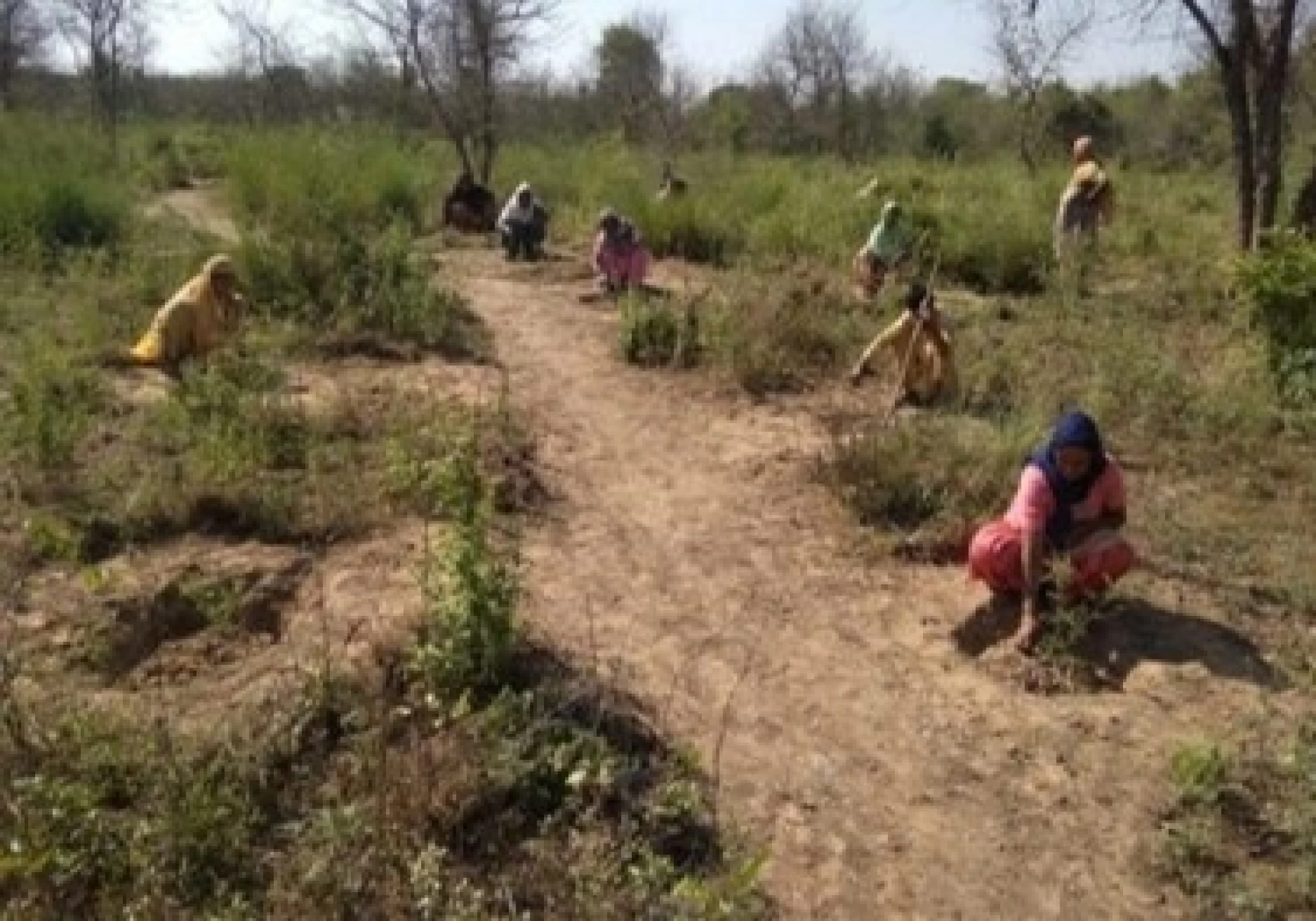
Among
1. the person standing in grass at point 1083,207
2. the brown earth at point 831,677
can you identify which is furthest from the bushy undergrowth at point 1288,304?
the person standing in grass at point 1083,207

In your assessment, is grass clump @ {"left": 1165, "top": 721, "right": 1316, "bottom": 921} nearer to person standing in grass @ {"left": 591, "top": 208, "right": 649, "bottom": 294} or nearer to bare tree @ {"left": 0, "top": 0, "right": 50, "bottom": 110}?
person standing in grass @ {"left": 591, "top": 208, "right": 649, "bottom": 294}

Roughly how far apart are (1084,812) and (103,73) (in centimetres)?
2700

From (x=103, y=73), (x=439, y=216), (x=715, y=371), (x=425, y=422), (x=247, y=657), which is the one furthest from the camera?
(x=103, y=73)

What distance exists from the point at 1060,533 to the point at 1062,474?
213 mm

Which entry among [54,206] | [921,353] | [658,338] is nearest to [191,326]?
[658,338]

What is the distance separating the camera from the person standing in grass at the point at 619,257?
34.2 ft

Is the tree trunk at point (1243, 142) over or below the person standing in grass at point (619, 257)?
over

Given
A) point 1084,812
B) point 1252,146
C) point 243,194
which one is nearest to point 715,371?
point 1084,812

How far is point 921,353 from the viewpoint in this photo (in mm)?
7363

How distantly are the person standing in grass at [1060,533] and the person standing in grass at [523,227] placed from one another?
304 inches

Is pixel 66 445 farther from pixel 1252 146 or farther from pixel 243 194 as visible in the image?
pixel 1252 146

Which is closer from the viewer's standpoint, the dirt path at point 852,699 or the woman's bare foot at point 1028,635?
the dirt path at point 852,699

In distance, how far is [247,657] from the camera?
4574 mm

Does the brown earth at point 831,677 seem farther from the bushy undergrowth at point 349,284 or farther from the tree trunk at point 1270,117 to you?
the tree trunk at point 1270,117
